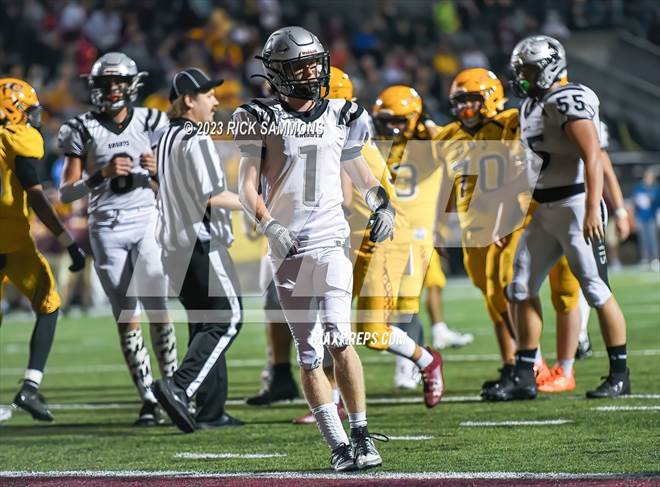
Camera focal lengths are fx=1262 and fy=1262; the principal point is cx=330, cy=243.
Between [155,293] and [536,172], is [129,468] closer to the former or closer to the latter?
[155,293]

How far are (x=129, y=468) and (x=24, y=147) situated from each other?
2.28 metres

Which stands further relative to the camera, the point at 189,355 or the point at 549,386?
the point at 549,386

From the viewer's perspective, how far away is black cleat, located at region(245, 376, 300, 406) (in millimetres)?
7703

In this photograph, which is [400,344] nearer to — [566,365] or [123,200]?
[566,365]

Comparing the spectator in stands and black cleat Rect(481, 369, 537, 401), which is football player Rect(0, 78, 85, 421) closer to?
black cleat Rect(481, 369, 537, 401)

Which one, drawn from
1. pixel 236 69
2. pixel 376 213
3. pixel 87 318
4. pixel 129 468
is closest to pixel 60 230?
pixel 129 468

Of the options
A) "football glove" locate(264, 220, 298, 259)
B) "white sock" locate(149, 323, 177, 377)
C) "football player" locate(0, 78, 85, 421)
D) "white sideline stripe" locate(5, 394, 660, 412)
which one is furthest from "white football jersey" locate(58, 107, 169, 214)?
"football glove" locate(264, 220, 298, 259)

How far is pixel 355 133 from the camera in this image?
5.42 meters

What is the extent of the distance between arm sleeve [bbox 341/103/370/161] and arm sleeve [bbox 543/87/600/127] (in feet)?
5.30

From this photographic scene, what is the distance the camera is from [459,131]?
7723 millimetres

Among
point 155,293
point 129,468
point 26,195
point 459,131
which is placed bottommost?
point 129,468

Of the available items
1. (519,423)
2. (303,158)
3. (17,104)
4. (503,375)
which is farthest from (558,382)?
(17,104)

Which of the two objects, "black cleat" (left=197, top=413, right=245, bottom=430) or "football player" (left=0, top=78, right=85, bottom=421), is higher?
"football player" (left=0, top=78, right=85, bottom=421)

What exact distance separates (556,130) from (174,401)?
2.53m
